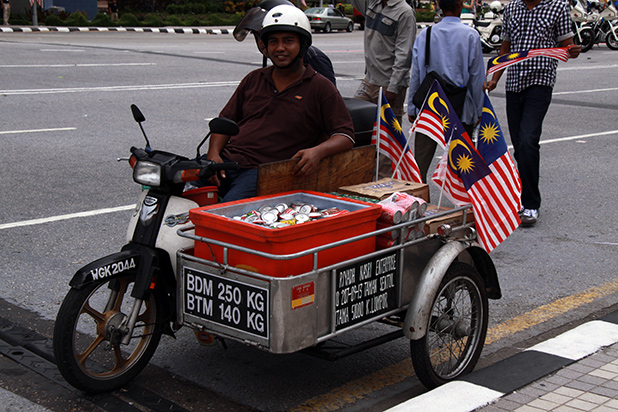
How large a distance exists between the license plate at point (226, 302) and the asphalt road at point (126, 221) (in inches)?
19.5

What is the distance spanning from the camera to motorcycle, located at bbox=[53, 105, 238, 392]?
339 cm

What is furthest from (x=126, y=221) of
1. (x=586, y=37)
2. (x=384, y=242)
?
(x=586, y=37)

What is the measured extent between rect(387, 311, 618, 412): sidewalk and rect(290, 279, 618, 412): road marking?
34cm

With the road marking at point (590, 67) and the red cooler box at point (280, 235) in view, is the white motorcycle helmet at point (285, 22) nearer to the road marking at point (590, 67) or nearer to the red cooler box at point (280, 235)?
the red cooler box at point (280, 235)

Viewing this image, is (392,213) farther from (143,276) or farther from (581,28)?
(581,28)

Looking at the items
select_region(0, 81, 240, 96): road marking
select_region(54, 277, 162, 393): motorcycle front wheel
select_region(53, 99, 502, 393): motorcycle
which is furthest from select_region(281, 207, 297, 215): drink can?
select_region(0, 81, 240, 96): road marking

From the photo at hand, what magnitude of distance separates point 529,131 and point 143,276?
4208 millimetres

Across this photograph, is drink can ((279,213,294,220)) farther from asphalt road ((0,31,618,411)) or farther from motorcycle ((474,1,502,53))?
motorcycle ((474,1,502,53))

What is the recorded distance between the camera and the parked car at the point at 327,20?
3719cm

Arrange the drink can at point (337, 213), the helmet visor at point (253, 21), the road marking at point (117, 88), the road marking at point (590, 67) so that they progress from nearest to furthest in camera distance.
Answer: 1. the drink can at point (337, 213)
2. the helmet visor at point (253, 21)
3. the road marking at point (117, 88)
4. the road marking at point (590, 67)

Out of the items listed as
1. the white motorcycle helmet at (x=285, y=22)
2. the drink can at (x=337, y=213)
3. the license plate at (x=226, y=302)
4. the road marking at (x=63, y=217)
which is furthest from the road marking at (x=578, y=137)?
the license plate at (x=226, y=302)

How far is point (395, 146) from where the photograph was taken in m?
4.62

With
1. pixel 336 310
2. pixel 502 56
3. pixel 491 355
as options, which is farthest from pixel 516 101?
pixel 336 310

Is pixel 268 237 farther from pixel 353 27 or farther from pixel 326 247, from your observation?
pixel 353 27
